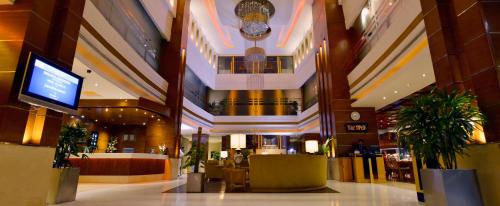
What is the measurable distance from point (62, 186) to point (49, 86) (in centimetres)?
161

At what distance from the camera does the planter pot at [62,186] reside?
152 inches

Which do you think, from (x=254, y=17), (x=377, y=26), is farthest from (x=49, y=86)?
(x=377, y=26)

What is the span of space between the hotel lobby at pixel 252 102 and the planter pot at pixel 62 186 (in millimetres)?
21

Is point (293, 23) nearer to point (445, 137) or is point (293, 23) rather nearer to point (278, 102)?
point (278, 102)

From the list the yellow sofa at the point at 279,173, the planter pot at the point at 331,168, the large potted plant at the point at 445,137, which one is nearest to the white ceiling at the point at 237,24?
the planter pot at the point at 331,168

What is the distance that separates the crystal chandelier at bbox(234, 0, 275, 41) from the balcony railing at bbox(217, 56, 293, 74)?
321 inches

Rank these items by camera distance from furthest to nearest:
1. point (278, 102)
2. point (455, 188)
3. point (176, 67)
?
1. point (278, 102)
2. point (176, 67)
3. point (455, 188)

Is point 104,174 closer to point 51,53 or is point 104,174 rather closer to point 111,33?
point 111,33

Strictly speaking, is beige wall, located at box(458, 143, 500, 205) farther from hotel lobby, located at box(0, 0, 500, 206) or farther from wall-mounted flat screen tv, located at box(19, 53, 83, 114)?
wall-mounted flat screen tv, located at box(19, 53, 83, 114)

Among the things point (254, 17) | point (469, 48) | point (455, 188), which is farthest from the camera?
point (254, 17)

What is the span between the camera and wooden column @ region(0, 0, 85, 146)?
320 cm

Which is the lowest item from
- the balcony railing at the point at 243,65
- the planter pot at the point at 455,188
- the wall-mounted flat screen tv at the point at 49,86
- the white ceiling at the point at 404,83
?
the planter pot at the point at 455,188

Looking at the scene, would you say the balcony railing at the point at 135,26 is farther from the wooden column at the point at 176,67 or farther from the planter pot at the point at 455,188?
the planter pot at the point at 455,188

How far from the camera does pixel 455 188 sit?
298 centimetres
